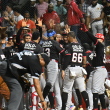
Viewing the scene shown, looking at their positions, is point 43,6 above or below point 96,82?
above

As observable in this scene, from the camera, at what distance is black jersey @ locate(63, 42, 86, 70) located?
21.5 ft

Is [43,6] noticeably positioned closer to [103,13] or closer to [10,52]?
[103,13]

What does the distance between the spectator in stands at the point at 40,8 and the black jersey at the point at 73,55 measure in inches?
108

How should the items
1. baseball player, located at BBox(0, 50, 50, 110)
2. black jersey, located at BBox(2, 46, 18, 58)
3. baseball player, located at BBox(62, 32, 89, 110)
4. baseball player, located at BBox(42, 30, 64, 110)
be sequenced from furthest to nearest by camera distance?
black jersey, located at BBox(2, 46, 18, 58) < baseball player, located at BBox(42, 30, 64, 110) < baseball player, located at BBox(62, 32, 89, 110) < baseball player, located at BBox(0, 50, 50, 110)

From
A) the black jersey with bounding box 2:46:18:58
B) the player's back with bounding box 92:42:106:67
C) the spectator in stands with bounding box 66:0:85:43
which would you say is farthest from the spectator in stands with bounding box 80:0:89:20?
the black jersey with bounding box 2:46:18:58

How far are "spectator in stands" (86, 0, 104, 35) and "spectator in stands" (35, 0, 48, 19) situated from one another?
4.66 feet

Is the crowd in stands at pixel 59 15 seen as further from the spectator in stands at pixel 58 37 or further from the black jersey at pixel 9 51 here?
the black jersey at pixel 9 51

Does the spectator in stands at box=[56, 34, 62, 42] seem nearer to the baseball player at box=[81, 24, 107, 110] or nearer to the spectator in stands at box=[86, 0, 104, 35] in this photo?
Answer: the baseball player at box=[81, 24, 107, 110]

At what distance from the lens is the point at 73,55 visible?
659 cm

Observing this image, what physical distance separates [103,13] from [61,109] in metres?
3.61

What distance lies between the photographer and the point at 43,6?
905cm

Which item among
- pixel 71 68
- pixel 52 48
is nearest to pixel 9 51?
pixel 52 48

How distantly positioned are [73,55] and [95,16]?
2846 mm

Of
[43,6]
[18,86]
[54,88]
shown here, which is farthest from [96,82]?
[43,6]
